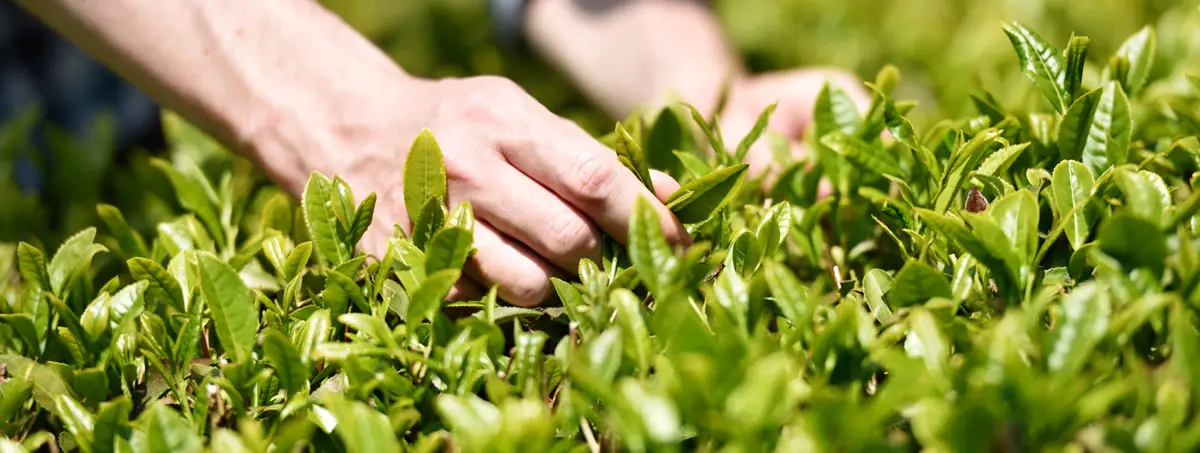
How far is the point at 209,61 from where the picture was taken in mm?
1679

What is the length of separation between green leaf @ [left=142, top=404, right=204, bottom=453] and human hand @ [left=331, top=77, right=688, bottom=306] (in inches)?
18.4

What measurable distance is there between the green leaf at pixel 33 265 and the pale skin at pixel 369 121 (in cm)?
44

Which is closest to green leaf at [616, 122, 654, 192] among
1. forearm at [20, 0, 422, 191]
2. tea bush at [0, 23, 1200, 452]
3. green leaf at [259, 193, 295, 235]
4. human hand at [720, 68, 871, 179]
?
tea bush at [0, 23, 1200, 452]

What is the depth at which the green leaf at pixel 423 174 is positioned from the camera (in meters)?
1.29

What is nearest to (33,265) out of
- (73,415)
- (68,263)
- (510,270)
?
(68,263)

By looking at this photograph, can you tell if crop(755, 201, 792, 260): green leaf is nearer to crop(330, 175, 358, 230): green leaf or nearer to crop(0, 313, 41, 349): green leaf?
crop(330, 175, 358, 230): green leaf

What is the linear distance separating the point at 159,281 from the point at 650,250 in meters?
0.66

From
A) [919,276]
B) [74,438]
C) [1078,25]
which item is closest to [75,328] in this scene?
[74,438]

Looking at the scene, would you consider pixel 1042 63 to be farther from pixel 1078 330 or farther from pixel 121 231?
pixel 121 231

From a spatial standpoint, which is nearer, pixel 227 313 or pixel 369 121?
pixel 227 313

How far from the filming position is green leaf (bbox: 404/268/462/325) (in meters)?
1.07

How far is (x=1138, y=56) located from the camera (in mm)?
1474

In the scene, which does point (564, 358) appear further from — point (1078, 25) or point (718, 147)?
point (1078, 25)

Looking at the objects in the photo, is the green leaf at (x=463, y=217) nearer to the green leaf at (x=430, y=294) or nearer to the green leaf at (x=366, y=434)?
the green leaf at (x=430, y=294)
